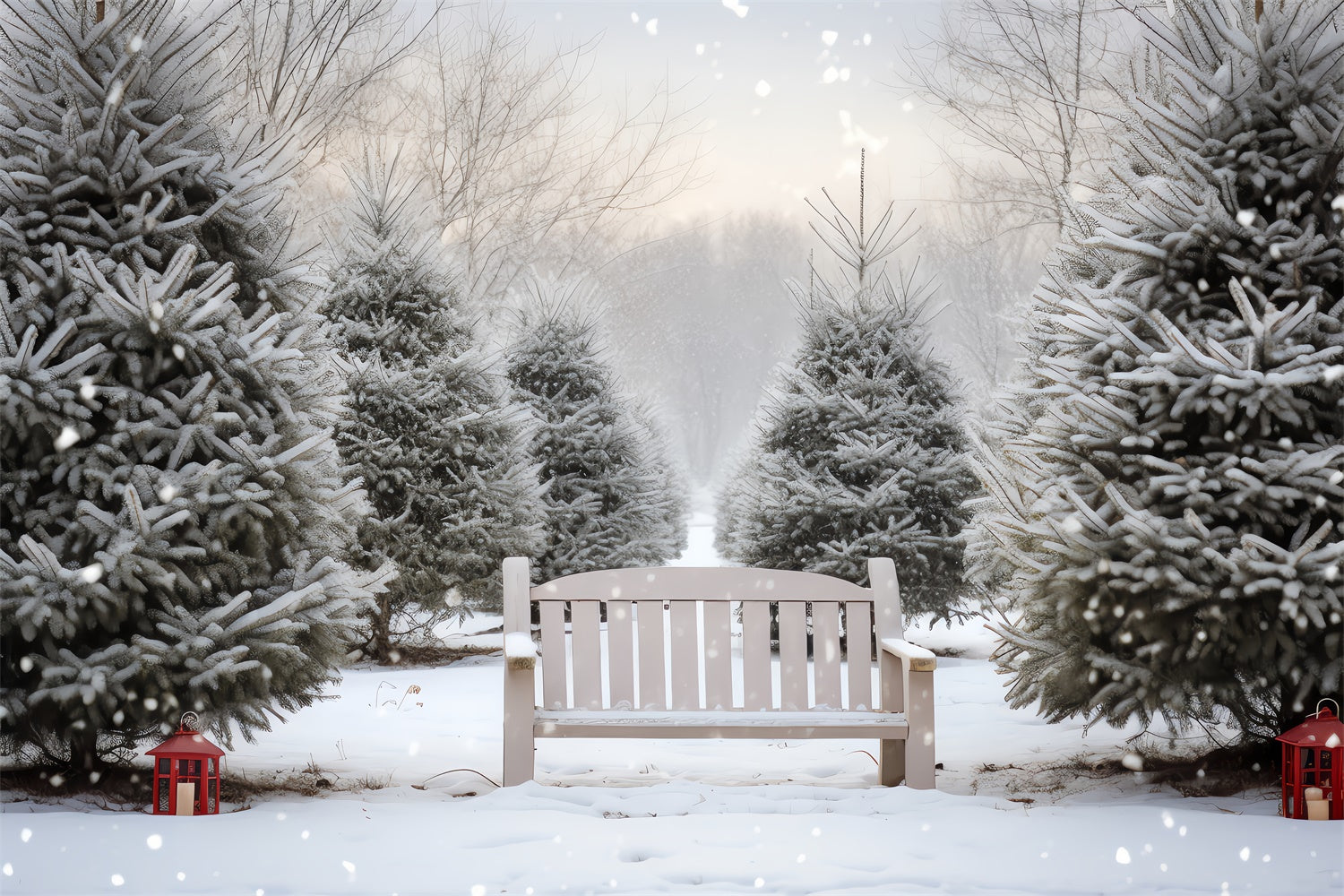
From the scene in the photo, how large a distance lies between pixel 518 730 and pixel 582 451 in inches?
255

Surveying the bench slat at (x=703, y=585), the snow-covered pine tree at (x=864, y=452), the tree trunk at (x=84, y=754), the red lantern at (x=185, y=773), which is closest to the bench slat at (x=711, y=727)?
the bench slat at (x=703, y=585)

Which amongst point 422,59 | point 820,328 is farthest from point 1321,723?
point 422,59

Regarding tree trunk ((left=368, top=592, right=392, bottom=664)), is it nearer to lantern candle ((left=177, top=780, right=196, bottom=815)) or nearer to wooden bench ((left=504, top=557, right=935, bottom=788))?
wooden bench ((left=504, top=557, right=935, bottom=788))

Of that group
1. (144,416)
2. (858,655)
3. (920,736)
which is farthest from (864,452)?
(144,416)

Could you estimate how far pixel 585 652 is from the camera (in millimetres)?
4492

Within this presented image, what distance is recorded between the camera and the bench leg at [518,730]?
408 cm

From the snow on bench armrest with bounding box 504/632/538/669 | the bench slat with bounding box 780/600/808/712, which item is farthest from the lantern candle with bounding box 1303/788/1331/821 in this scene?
the snow on bench armrest with bounding box 504/632/538/669

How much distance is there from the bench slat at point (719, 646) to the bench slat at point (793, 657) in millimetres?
232

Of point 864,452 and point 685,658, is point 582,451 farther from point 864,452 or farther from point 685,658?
point 685,658

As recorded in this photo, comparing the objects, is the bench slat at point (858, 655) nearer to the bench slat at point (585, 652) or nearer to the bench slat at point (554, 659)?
the bench slat at point (585, 652)

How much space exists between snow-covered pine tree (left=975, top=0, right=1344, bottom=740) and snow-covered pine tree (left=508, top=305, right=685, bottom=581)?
6092 millimetres

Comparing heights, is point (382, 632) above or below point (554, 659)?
below

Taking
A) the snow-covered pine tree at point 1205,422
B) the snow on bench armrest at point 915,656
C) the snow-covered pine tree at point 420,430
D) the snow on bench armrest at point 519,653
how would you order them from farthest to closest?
the snow-covered pine tree at point 420,430
the snow on bench armrest at point 915,656
the snow on bench armrest at point 519,653
the snow-covered pine tree at point 1205,422

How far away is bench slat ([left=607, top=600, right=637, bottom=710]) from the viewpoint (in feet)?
14.9
